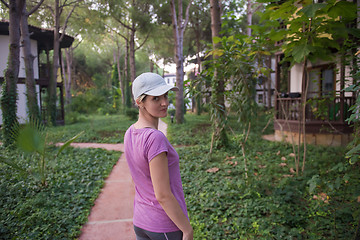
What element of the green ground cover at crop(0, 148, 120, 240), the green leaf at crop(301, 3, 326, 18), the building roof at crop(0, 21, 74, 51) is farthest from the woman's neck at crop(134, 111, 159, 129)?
the building roof at crop(0, 21, 74, 51)

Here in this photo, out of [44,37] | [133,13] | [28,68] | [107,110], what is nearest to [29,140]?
[28,68]

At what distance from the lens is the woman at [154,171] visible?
1.34m

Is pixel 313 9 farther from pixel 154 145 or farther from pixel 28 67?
pixel 28 67

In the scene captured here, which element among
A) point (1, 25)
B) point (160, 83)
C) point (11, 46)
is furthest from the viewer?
point (1, 25)

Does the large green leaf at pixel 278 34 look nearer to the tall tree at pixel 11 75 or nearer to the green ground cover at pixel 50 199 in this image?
the green ground cover at pixel 50 199

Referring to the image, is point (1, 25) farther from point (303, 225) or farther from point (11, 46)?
point (303, 225)

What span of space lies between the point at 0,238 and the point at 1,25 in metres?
13.7

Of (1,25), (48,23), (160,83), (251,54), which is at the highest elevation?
(48,23)

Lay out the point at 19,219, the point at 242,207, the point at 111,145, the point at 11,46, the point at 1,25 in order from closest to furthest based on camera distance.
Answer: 1. the point at 19,219
2. the point at 242,207
3. the point at 11,46
4. the point at 111,145
5. the point at 1,25

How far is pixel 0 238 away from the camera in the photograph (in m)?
3.22

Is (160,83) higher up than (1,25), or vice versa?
(1,25)

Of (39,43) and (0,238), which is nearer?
(0,238)

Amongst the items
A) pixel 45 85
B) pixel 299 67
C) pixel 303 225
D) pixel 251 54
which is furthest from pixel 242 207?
pixel 45 85

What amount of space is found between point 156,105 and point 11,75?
8.30 meters
